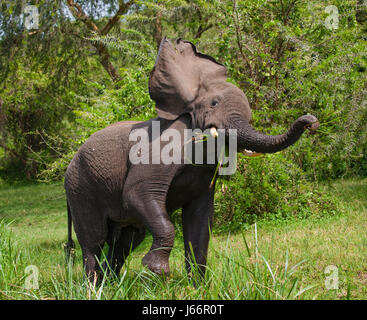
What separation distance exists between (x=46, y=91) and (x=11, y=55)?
11.3ft

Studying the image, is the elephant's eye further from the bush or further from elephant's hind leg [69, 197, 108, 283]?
the bush

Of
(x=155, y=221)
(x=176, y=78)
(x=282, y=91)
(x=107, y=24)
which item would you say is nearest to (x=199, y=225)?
(x=155, y=221)

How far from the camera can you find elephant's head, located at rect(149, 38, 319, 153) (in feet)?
12.4

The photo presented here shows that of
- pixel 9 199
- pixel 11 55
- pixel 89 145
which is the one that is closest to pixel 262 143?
pixel 89 145

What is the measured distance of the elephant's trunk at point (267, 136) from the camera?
330 cm

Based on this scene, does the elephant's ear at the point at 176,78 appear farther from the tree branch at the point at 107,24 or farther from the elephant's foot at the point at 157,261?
the tree branch at the point at 107,24

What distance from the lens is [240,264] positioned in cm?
325

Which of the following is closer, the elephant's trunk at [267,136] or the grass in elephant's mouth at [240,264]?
the grass in elephant's mouth at [240,264]

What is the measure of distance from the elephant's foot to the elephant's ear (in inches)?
42.3

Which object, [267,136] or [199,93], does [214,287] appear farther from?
[199,93]

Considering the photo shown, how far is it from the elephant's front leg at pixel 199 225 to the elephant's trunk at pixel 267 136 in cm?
63

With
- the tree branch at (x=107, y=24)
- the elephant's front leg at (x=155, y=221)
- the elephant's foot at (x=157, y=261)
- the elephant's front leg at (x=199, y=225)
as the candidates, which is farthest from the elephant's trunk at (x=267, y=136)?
the tree branch at (x=107, y=24)

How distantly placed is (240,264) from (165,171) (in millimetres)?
977
